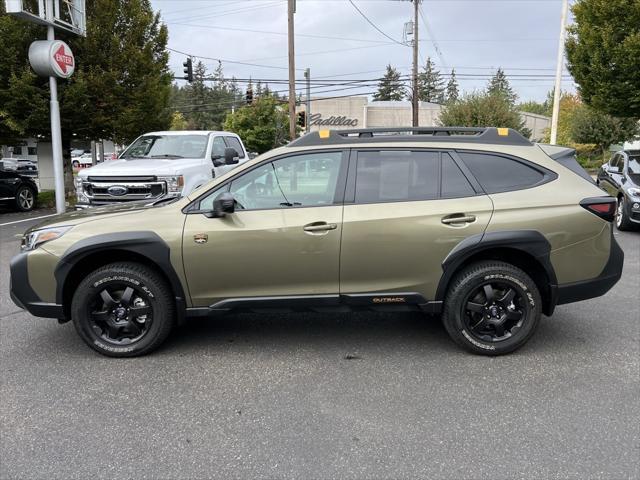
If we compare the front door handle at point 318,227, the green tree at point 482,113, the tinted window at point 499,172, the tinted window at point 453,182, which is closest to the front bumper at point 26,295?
the front door handle at point 318,227

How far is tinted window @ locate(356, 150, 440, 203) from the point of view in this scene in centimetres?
402

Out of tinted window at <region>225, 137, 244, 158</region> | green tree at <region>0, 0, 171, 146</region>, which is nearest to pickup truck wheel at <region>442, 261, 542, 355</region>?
tinted window at <region>225, 137, 244, 158</region>

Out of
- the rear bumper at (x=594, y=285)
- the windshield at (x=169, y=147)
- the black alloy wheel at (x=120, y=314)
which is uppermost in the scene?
the windshield at (x=169, y=147)

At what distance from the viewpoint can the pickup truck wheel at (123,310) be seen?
13.0ft

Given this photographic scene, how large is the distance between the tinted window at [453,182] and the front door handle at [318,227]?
0.92 meters

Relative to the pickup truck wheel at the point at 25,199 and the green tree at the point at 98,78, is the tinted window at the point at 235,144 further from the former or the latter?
the pickup truck wheel at the point at 25,199

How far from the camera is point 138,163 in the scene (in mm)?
9453

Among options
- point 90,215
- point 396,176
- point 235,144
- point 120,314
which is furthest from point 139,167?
point 396,176

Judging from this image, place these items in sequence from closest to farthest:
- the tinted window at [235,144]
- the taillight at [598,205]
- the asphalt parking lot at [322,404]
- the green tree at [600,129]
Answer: the asphalt parking lot at [322,404] < the taillight at [598,205] < the tinted window at [235,144] < the green tree at [600,129]

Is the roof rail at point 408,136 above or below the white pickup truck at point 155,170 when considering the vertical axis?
above

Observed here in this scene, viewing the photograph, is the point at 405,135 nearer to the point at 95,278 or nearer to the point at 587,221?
the point at 587,221

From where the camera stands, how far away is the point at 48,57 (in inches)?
440

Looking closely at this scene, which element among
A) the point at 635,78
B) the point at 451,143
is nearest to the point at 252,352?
the point at 451,143

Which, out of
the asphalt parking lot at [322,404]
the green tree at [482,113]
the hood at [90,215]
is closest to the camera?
the asphalt parking lot at [322,404]
